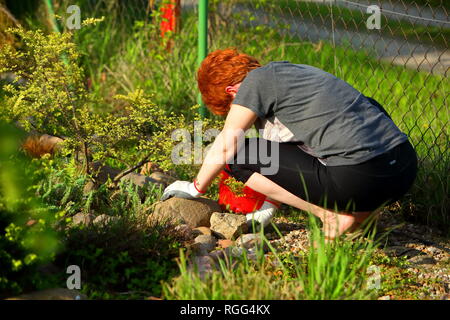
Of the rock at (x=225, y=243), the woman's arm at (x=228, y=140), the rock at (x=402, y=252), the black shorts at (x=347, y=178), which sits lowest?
the rock at (x=402, y=252)

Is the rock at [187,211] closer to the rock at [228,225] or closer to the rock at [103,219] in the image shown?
the rock at [228,225]

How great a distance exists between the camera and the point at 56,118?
12.4ft

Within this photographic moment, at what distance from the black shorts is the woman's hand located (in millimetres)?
375

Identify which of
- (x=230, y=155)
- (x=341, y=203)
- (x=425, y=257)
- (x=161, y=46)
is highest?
(x=161, y=46)

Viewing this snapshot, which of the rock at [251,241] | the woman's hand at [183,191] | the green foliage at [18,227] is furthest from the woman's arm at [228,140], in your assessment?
the green foliage at [18,227]

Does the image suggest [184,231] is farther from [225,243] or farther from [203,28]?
[203,28]

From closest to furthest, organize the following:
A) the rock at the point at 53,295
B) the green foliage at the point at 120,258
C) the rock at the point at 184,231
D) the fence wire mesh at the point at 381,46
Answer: the rock at the point at 53,295 < the green foliage at the point at 120,258 < the rock at the point at 184,231 < the fence wire mesh at the point at 381,46

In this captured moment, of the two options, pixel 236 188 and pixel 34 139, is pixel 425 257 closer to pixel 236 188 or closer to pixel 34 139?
pixel 236 188

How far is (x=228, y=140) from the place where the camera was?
3.13 meters

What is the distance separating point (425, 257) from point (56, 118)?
224 cm

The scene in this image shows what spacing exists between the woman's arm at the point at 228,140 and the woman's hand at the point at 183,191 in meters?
0.14

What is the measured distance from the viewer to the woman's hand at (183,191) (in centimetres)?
347

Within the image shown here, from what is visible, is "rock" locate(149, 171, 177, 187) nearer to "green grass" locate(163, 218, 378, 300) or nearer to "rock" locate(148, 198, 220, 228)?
"rock" locate(148, 198, 220, 228)
